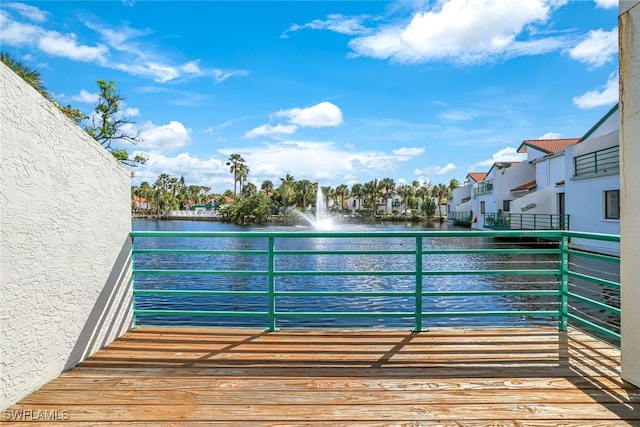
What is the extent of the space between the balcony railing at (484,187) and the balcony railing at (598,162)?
12.4m

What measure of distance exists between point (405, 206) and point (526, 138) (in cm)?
3758

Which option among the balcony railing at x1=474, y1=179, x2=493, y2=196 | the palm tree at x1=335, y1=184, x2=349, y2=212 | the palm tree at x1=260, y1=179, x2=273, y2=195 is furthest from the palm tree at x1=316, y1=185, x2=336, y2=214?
the balcony railing at x1=474, y1=179, x2=493, y2=196

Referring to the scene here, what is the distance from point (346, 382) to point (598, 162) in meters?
17.9

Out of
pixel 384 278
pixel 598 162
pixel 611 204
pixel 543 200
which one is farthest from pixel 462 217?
pixel 384 278

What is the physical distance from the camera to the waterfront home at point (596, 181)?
13.6 metres

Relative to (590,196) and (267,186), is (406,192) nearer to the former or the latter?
(267,186)

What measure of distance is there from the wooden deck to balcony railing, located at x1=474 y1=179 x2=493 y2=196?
2819 cm

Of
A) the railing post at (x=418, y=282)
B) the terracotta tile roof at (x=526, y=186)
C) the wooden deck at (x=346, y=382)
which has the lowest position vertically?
the wooden deck at (x=346, y=382)

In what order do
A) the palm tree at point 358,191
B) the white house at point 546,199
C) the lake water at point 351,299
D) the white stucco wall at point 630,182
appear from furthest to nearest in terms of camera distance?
the palm tree at point 358,191 < the white house at point 546,199 < the lake water at point 351,299 < the white stucco wall at point 630,182

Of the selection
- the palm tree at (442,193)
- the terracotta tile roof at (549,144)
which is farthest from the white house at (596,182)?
the palm tree at (442,193)

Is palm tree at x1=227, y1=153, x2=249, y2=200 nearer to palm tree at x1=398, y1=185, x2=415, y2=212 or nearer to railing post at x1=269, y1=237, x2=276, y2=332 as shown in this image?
palm tree at x1=398, y1=185, x2=415, y2=212

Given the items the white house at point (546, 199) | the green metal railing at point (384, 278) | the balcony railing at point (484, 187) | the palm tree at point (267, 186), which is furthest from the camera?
the palm tree at point (267, 186)

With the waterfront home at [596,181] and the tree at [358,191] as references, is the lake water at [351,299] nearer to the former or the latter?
the waterfront home at [596,181]

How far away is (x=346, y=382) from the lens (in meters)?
2.32
